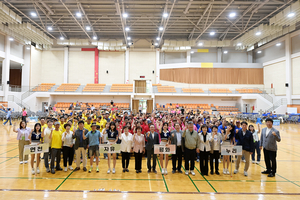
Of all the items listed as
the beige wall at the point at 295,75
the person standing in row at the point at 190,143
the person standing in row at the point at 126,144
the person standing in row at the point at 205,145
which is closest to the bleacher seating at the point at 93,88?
the person standing in row at the point at 126,144

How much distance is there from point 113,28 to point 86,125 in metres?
23.7

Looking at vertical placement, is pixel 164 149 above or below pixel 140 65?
below

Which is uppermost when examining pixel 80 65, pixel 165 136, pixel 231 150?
pixel 80 65

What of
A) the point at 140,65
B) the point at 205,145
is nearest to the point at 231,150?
the point at 205,145

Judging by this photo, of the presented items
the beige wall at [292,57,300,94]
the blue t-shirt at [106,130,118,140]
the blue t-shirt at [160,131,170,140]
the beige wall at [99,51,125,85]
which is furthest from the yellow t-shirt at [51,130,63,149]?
the beige wall at [292,57,300,94]

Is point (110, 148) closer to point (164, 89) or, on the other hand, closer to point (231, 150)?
point (231, 150)

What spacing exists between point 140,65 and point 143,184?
93.5 feet

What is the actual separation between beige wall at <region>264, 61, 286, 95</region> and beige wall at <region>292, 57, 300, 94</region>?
1.44 metres

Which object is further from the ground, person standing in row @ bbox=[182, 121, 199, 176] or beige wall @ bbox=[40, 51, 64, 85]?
beige wall @ bbox=[40, 51, 64, 85]

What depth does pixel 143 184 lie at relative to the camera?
5328 mm

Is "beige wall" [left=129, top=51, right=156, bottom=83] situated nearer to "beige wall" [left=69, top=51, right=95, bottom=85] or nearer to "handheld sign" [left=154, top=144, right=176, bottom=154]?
"beige wall" [left=69, top=51, right=95, bottom=85]

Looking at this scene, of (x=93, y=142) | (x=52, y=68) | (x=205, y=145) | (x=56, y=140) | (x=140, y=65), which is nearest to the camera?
(x=205, y=145)

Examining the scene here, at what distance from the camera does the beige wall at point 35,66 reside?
28.5 m

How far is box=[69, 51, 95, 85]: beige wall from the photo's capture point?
3180cm
